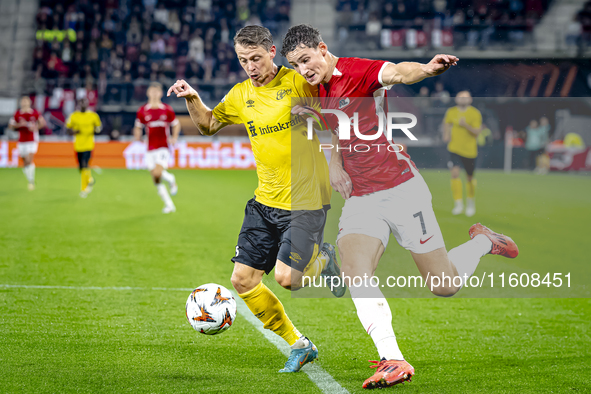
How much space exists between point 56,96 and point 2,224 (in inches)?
578

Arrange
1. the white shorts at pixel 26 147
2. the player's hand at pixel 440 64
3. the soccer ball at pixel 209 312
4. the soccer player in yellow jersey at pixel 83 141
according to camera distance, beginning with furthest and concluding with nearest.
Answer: the white shorts at pixel 26 147 < the soccer player in yellow jersey at pixel 83 141 < the soccer ball at pixel 209 312 < the player's hand at pixel 440 64

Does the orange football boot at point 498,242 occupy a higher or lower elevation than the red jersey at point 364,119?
lower

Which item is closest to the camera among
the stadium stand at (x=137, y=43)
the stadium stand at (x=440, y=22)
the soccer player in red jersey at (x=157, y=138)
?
the soccer player in red jersey at (x=157, y=138)

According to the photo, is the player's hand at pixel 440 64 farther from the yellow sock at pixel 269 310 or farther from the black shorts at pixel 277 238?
the yellow sock at pixel 269 310

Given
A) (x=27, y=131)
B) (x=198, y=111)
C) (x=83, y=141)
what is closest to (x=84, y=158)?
(x=83, y=141)

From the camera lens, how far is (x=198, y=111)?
13.6 ft

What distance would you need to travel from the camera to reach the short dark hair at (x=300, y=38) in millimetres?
3650

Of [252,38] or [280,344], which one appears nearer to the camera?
[252,38]

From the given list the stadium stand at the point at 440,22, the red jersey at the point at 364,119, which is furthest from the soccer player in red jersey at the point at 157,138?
the stadium stand at the point at 440,22

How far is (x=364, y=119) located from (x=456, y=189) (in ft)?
27.0

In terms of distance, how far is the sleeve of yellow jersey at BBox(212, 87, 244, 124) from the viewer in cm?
417

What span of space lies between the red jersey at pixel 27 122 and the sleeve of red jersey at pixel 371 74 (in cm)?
1314

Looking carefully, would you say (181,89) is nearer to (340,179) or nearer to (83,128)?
(340,179)

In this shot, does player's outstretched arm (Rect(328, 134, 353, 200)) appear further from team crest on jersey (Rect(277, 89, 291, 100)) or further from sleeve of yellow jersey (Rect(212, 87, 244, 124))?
sleeve of yellow jersey (Rect(212, 87, 244, 124))
